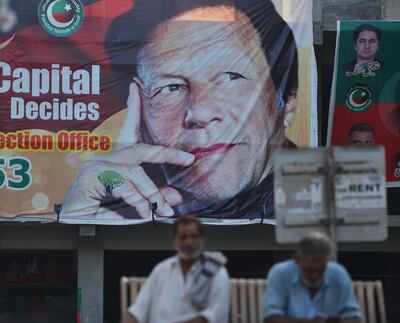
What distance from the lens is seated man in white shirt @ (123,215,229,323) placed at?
4488 millimetres

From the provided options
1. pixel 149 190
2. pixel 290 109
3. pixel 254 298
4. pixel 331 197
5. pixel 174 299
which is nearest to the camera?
pixel 174 299

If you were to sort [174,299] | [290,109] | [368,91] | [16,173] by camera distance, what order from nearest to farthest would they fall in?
[174,299] → [16,173] → [290,109] → [368,91]

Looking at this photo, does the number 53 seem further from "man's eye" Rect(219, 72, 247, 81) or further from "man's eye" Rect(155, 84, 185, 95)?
"man's eye" Rect(219, 72, 247, 81)

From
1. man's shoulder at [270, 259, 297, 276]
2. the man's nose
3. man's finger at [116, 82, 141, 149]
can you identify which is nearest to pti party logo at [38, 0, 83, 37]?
man's finger at [116, 82, 141, 149]

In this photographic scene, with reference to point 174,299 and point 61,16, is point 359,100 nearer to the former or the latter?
point 61,16

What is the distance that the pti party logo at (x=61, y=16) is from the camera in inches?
491

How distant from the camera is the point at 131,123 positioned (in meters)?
12.4

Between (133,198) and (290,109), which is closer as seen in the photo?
(133,198)

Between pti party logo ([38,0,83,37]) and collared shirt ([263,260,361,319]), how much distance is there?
9.04 metres

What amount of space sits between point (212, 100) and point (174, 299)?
8.30m

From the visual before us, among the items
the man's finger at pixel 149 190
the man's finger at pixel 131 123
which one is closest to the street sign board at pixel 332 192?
the man's finger at pixel 149 190

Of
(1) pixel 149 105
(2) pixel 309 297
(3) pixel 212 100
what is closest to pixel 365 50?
(3) pixel 212 100

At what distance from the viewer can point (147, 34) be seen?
12578mm

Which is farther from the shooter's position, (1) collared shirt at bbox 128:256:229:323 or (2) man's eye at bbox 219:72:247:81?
(2) man's eye at bbox 219:72:247:81
